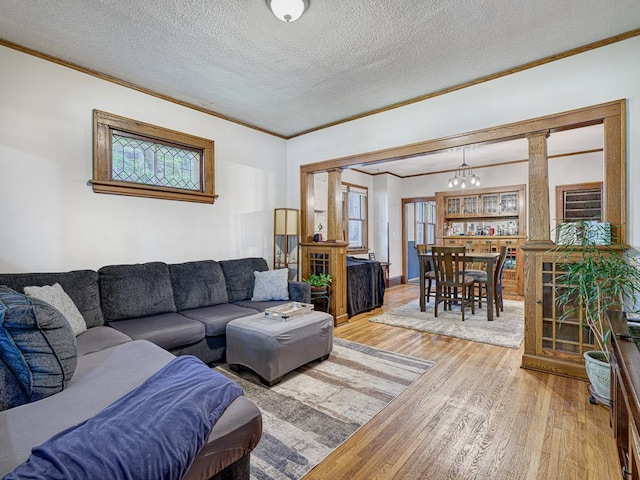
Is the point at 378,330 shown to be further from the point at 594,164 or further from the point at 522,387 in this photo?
the point at 594,164

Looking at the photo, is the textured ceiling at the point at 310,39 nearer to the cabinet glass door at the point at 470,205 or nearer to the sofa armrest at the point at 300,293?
the sofa armrest at the point at 300,293

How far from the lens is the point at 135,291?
2.95 meters

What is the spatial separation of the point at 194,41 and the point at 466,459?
3.43 meters

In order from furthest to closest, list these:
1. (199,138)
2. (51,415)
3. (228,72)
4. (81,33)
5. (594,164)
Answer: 1. (594,164)
2. (199,138)
3. (228,72)
4. (81,33)
5. (51,415)

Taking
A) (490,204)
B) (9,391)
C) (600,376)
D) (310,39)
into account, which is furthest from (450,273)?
(9,391)

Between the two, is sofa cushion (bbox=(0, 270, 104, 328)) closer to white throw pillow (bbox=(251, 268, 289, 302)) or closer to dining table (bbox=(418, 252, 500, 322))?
white throw pillow (bbox=(251, 268, 289, 302))

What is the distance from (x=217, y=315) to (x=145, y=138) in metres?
2.09

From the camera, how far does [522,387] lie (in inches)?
99.3

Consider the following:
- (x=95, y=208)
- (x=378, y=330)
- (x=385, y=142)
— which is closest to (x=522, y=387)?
(x=378, y=330)

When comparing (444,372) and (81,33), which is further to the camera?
(444,372)

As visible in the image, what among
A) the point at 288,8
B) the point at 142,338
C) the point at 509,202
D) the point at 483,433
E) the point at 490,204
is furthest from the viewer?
the point at 490,204

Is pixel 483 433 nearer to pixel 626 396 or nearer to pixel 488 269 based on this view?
pixel 626 396

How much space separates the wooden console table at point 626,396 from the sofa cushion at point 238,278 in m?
3.19

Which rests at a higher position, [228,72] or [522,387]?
[228,72]
